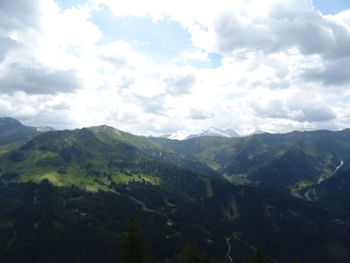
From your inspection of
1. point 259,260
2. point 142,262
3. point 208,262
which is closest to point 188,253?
point 208,262

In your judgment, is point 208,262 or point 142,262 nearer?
point 142,262

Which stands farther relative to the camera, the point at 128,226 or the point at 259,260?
the point at 259,260

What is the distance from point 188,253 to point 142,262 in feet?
43.4

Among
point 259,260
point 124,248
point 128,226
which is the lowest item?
point 259,260

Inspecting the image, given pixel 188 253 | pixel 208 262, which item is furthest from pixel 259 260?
pixel 188 253

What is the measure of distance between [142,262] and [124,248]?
466 cm

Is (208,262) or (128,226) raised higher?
(128,226)

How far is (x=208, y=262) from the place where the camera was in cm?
7000

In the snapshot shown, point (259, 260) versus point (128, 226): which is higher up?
point (128, 226)

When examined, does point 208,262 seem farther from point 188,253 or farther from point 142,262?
point 142,262

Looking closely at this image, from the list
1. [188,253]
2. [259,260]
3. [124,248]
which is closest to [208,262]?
[188,253]

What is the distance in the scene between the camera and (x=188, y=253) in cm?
6988

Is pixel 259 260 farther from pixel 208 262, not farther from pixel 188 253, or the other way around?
pixel 188 253

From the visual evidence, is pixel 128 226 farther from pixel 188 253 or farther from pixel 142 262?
pixel 188 253
